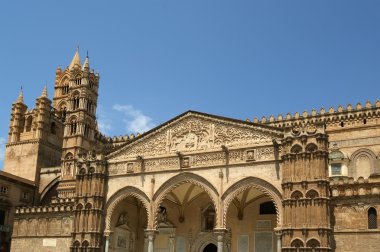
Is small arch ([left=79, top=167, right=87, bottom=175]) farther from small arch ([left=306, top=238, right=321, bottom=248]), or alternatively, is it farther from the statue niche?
small arch ([left=306, top=238, right=321, bottom=248])

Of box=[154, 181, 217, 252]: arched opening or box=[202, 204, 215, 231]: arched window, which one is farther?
box=[202, 204, 215, 231]: arched window

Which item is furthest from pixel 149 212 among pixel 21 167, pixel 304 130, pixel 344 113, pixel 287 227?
pixel 21 167

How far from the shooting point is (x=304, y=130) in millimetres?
29312

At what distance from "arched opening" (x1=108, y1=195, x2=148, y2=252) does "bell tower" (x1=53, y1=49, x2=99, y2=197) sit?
41.9ft

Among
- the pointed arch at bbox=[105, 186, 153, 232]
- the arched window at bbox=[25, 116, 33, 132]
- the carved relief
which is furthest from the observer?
the arched window at bbox=[25, 116, 33, 132]

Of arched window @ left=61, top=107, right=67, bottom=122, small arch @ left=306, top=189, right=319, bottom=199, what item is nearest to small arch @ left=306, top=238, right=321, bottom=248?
small arch @ left=306, top=189, right=319, bottom=199

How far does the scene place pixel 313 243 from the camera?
2702 cm

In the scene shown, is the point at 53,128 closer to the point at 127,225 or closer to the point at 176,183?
the point at 127,225

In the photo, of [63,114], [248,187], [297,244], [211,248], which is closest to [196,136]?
[248,187]

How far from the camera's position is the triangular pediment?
3164 cm

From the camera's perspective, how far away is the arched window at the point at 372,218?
90.2 feet

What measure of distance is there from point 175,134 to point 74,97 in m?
24.6

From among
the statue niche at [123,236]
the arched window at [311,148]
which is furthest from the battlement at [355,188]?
the statue niche at [123,236]

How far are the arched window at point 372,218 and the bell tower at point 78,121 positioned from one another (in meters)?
30.2
